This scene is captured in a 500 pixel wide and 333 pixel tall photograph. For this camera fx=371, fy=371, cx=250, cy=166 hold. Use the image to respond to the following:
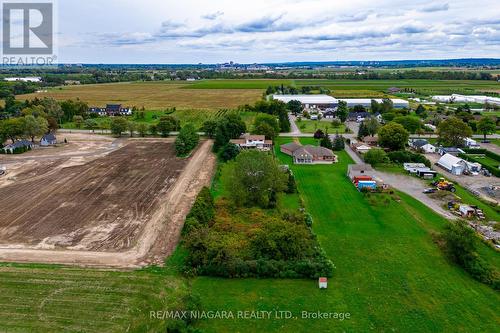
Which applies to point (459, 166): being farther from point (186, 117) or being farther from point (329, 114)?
point (186, 117)

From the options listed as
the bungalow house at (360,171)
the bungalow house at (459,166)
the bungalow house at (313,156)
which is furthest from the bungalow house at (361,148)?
the bungalow house at (360,171)

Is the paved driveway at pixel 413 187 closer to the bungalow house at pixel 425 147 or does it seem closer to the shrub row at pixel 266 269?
the bungalow house at pixel 425 147

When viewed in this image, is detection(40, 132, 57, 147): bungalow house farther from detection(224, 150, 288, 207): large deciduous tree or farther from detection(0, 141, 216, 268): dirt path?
detection(224, 150, 288, 207): large deciduous tree

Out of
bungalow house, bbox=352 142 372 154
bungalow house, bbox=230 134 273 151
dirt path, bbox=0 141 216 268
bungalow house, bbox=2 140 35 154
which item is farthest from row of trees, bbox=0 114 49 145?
bungalow house, bbox=352 142 372 154

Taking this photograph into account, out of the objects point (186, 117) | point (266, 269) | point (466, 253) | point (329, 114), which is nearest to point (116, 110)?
point (186, 117)

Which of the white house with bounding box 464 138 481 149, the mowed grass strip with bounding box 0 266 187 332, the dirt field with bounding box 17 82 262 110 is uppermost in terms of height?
the dirt field with bounding box 17 82 262 110
